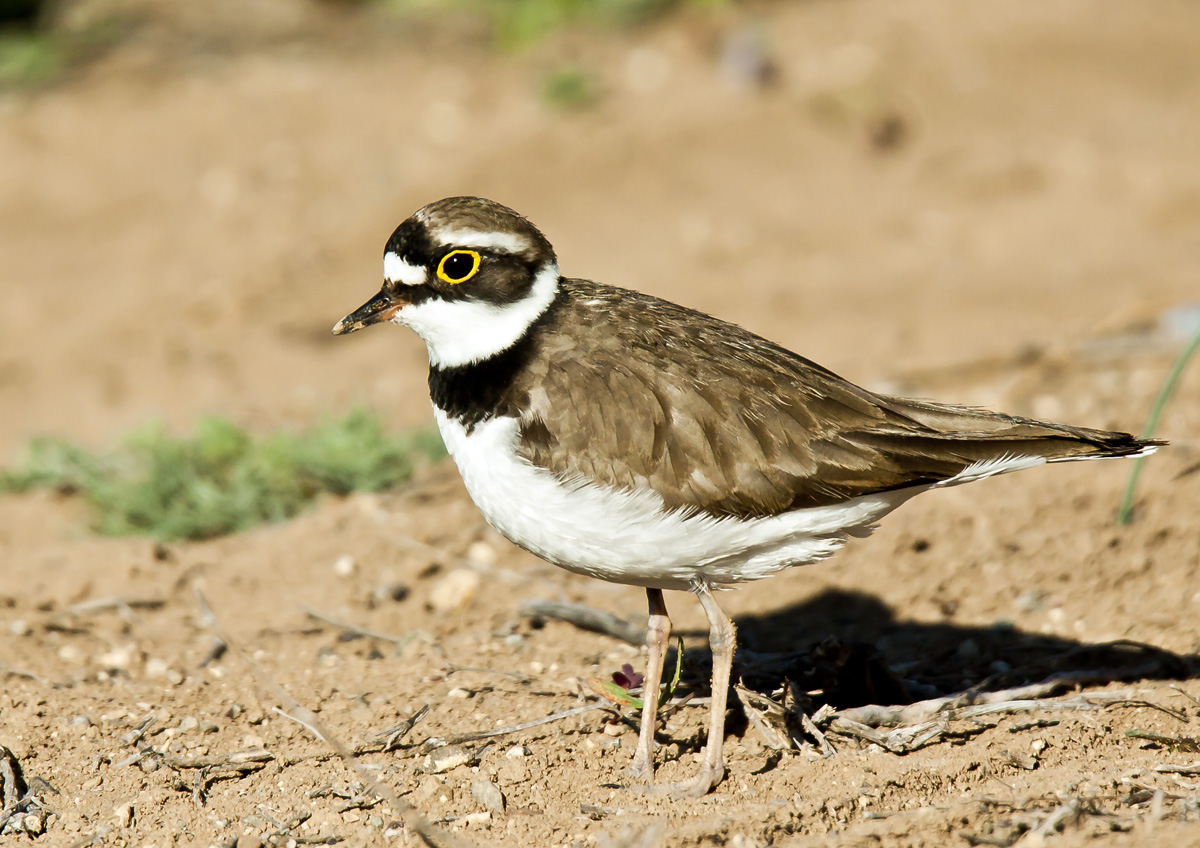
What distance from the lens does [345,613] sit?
546 cm

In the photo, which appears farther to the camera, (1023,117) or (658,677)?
(1023,117)

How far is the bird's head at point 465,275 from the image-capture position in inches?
161

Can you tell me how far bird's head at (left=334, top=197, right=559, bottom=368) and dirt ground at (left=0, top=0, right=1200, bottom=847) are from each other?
4.44 feet

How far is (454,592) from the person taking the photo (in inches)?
219

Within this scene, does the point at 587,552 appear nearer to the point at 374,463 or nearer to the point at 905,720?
the point at 905,720

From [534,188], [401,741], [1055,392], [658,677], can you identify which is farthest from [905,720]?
[534,188]

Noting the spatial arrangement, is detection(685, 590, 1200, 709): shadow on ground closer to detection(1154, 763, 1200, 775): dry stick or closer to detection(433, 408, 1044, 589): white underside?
detection(433, 408, 1044, 589): white underside

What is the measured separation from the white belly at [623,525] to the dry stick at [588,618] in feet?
3.36

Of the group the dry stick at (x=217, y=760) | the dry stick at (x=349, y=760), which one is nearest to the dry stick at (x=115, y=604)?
the dry stick at (x=349, y=760)

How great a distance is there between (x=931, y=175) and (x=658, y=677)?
722 centimetres

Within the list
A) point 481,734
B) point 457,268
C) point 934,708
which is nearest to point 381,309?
point 457,268

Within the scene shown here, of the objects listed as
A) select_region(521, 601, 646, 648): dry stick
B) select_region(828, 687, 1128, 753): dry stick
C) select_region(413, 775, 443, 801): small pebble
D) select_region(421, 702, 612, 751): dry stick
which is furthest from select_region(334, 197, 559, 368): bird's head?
select_region(828, 687, 1128, 753): dry stick

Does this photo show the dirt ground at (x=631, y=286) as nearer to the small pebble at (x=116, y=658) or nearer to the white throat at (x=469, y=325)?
the small pebble at (x=116, y=658)

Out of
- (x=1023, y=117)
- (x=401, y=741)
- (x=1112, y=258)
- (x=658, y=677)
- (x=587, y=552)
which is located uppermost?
(x=1023, y=117)
